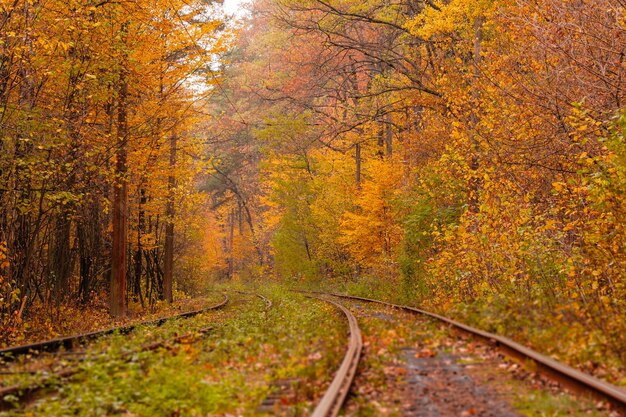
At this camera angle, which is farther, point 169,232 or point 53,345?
point 169,232

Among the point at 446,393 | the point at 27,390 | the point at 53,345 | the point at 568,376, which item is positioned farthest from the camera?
the point at 53,345

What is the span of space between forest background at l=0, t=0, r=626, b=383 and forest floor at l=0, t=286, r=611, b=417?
120 cm

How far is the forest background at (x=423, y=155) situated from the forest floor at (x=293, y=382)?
1.20m

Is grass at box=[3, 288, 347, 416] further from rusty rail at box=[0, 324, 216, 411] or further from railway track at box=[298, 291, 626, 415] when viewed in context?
railway track at box=[298, 291, 626, 415]

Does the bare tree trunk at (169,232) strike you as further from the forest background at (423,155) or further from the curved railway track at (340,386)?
the curved railway track at (340,386)

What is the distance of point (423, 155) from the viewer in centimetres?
2500

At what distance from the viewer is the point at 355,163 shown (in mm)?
38125

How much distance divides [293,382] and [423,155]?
18.5 m

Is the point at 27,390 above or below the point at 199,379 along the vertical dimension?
below

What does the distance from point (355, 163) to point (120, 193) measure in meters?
18.8

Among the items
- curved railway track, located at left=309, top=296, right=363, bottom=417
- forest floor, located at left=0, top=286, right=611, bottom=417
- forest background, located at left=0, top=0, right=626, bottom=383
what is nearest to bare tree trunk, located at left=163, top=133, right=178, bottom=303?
forest background, located at left=0, top=0, right=626, bottom=383

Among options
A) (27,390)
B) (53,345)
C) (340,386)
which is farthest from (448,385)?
(53,345)

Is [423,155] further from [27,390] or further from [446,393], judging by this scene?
[27,390]

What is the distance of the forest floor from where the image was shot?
6.46 metres
